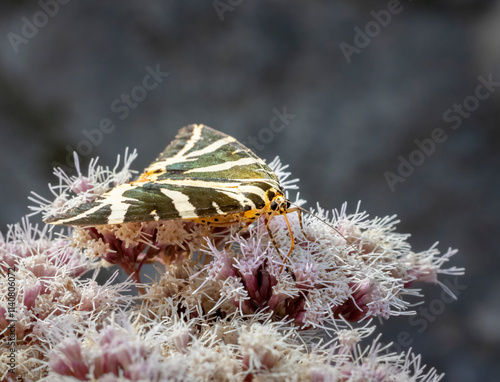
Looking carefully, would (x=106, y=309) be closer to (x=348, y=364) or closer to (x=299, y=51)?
(x=348, y=364)

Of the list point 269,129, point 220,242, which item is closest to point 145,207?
point 220,242

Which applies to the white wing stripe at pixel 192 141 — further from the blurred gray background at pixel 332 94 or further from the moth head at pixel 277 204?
the blurred gray background at pixel 332 94

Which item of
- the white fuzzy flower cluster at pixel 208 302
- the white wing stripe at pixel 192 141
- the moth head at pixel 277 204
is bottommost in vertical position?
the white fuzzy flower cluster at pixel 208 302

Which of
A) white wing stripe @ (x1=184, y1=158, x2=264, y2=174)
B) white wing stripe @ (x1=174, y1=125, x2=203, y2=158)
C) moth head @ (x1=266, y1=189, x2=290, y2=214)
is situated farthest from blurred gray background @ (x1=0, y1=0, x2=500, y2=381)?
moth head @ (x1=266, y1=189, x2=290, y2=214)

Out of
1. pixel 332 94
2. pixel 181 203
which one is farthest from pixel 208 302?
pixel 332 94

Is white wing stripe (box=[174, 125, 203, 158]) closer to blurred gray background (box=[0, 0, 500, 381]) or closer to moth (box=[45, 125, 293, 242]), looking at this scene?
moth (box=[45, 125, 293, 242])

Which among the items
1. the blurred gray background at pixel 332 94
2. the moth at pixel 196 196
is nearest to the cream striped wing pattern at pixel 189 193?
the moth at pixel 196 196
